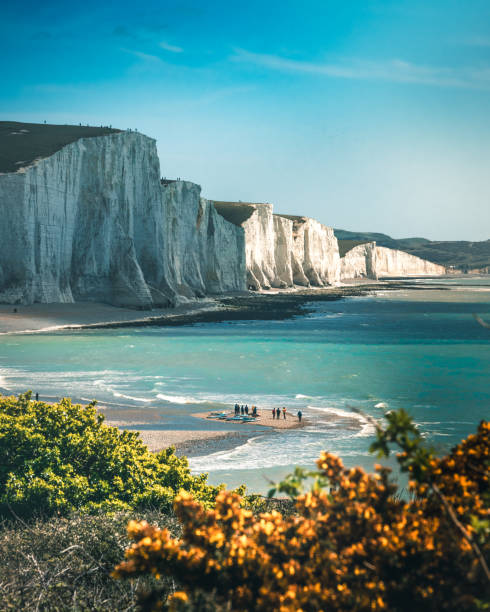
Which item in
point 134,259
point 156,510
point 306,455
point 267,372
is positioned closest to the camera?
point 156,510

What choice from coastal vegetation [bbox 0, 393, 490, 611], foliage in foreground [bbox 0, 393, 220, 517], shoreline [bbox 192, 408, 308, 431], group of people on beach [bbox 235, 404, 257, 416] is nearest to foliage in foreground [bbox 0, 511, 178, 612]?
coastal vegetation [bbox 0, 393, 490, 611]

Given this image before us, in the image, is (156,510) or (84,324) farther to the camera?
(84,324)

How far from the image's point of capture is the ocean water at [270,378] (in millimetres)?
22625

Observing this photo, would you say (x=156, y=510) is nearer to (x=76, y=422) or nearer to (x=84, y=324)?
(x=76, y=422)

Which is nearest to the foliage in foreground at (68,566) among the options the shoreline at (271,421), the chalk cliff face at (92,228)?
A: the shoreline at (271,421)

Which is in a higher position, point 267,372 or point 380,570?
point 380,570

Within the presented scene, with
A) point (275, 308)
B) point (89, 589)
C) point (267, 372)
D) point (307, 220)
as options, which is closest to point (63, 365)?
point (267, 372)

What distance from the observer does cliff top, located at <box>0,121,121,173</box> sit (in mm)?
65125

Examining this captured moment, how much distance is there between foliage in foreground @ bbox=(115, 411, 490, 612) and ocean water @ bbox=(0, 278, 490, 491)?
1291cm

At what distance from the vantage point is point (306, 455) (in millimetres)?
20703

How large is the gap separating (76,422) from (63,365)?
2639 cm

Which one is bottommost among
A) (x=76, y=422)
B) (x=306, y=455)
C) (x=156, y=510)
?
(x=306, y=455)

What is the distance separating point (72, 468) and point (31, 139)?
67879 millimetres

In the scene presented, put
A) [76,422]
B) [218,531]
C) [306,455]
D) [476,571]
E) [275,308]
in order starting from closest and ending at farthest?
[476,571] → [218,531] → [76,422] → [306,455] → [275,308]
